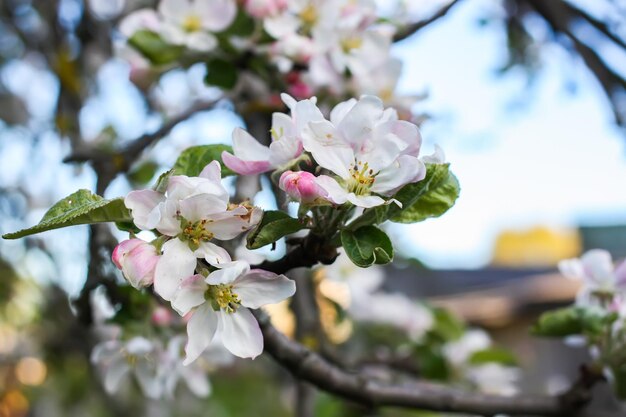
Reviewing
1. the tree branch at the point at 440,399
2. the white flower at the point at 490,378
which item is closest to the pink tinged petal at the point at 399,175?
the tree branch at the point at 440,399

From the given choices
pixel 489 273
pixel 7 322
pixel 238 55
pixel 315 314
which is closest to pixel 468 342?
pixel 315 314

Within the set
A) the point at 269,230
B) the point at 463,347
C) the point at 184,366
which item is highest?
the point at 269,230

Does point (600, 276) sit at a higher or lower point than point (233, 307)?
lower

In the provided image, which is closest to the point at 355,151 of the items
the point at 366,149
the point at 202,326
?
the point at 366,149

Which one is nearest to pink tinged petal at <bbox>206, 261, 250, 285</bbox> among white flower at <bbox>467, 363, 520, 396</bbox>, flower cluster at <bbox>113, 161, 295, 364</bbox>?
flower cluster at <bbox>113, 161, 295, 364</bbox>

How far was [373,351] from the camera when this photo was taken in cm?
236

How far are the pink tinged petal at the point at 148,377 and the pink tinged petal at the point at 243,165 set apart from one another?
1.73ft

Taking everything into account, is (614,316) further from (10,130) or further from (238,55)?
(10,130)

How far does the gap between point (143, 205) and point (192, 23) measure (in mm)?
697

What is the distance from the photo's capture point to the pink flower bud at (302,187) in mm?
661

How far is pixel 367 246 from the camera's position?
688mm

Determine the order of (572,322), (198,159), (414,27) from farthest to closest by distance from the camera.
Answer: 1. (414,27)
2. (572,322)
3. (198,159)

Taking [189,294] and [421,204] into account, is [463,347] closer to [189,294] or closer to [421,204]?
[421,204]

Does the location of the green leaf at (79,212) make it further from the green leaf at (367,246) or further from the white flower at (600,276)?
the white flower at (600,276)
